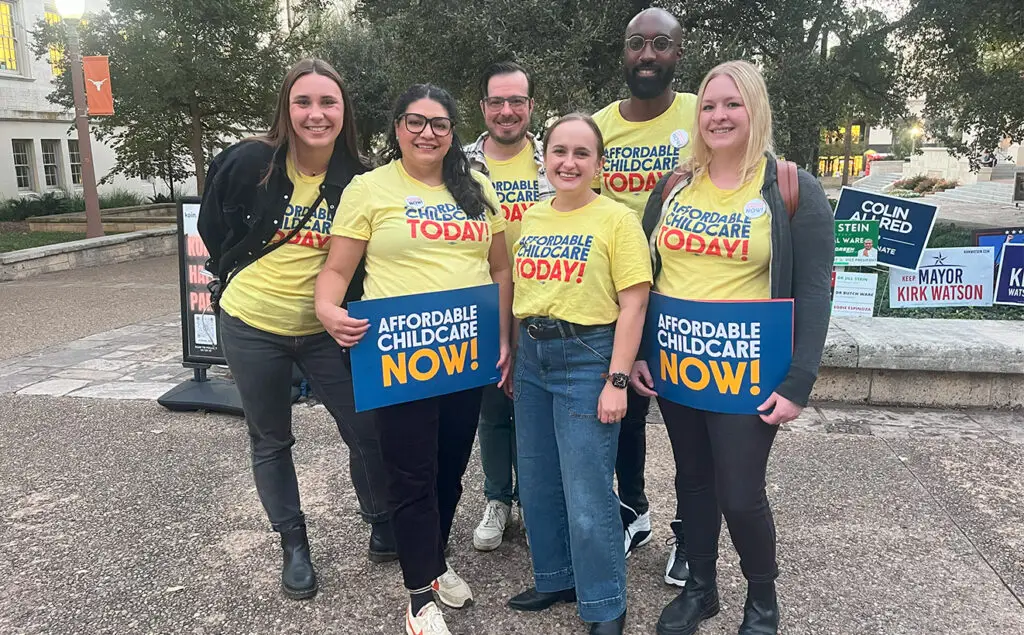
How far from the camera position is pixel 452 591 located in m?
2.76

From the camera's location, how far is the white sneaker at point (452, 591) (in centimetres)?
275

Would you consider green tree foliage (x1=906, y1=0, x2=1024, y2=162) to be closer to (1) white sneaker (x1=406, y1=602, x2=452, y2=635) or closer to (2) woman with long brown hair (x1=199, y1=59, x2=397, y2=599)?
(2) woman with long brown hair (x1=199, y1=59, x2=397, y2=599)

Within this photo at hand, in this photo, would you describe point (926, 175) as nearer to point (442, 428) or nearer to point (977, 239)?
point (977, 239)

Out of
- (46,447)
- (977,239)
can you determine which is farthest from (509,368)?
(977,239)

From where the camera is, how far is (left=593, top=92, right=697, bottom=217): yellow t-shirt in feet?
9.71

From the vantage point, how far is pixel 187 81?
14.3m

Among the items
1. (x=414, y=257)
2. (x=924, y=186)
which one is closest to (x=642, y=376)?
(x=414, y=257)

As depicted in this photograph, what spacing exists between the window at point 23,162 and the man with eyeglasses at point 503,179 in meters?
22.9

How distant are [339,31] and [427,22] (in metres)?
8.31

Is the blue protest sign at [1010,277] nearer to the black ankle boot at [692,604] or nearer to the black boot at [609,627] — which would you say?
the black ankle boot at [692,604]

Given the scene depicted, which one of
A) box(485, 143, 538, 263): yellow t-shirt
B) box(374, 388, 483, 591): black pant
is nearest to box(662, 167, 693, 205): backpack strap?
box(485, 143, 538, 263): yellow t-shirt

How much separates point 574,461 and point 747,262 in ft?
2.80

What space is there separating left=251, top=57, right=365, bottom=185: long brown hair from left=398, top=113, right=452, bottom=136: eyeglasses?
37cm

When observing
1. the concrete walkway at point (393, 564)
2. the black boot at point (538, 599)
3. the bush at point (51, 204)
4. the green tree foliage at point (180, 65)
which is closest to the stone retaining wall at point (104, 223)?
the green tree foliage at point (180, 65)
